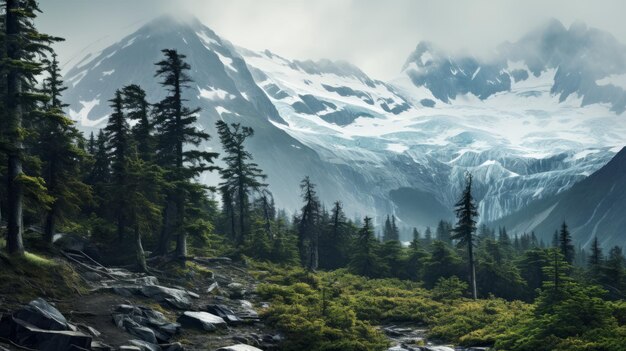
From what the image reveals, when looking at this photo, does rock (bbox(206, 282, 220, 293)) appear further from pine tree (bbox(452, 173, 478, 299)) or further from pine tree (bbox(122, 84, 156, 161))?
pine tree (bbox(452, 173, 478, 299))

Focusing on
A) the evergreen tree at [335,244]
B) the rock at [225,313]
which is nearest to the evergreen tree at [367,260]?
the evergreen tree at [335,244]

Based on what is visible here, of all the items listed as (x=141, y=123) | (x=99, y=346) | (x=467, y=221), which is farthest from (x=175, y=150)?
(x=467, y=221)

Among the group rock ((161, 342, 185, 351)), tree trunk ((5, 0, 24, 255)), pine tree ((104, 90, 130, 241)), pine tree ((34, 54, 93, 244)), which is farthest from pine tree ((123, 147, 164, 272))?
rock ((161, 342, 185, 351))

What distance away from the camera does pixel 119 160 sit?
37031mm

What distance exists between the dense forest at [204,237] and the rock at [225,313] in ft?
6.24

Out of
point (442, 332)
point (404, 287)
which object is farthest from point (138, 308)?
point (404, 287)

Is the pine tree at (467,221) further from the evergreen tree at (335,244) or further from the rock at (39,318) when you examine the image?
the rock at (39,318)

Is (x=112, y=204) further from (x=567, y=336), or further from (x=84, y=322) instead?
(x=567, y=336)

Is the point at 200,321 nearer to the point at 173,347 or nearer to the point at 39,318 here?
the point at 173,347

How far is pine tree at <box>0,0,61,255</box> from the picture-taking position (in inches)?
966

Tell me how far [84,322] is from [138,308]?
9.76 feet

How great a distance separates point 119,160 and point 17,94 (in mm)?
12348

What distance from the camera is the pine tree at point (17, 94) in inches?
966

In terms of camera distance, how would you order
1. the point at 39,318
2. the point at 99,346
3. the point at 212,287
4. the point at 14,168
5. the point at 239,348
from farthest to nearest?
the point at 212,287 < the point at 14,168 < the point at 239,348 < the point at 99,346 < the point at 39,318
